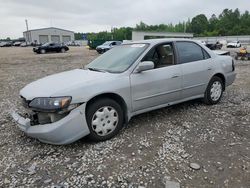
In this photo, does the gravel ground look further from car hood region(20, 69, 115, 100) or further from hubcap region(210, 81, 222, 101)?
car hood region(20, 69, 115, 100)

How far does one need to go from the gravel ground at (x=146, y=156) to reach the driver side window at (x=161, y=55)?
1.04 meters

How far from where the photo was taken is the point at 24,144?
12.1ft

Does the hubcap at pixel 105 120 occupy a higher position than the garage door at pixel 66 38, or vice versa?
the garage door at pixel 66 38

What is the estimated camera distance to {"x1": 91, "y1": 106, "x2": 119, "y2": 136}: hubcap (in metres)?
3.54

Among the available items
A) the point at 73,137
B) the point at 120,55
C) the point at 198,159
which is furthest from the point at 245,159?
the point at 120,55

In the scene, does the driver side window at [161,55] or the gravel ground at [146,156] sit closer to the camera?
the gravel ground at [146,156]

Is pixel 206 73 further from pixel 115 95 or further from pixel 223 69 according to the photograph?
pixel 115 95

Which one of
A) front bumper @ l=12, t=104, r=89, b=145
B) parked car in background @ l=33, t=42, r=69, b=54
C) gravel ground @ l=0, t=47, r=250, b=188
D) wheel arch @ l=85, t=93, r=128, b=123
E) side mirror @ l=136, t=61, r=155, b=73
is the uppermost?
parked car in background @ l=33, t=42, r=69, b=54

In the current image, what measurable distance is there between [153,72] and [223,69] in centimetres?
212

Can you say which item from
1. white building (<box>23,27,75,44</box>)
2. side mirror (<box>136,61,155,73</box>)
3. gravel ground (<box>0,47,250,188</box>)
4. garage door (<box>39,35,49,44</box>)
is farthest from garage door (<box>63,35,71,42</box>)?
side mirror (<box>136,61,155,73</box>)

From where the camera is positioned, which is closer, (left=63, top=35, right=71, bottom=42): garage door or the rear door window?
the rear door window

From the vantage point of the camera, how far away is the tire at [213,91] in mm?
5134

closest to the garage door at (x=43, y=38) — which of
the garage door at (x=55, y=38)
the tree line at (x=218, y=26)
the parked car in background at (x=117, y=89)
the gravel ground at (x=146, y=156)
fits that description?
the garage door at (x=55, y=38)

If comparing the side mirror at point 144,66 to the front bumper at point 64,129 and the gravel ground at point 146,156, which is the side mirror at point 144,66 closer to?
the gravel ground at point 146,156
